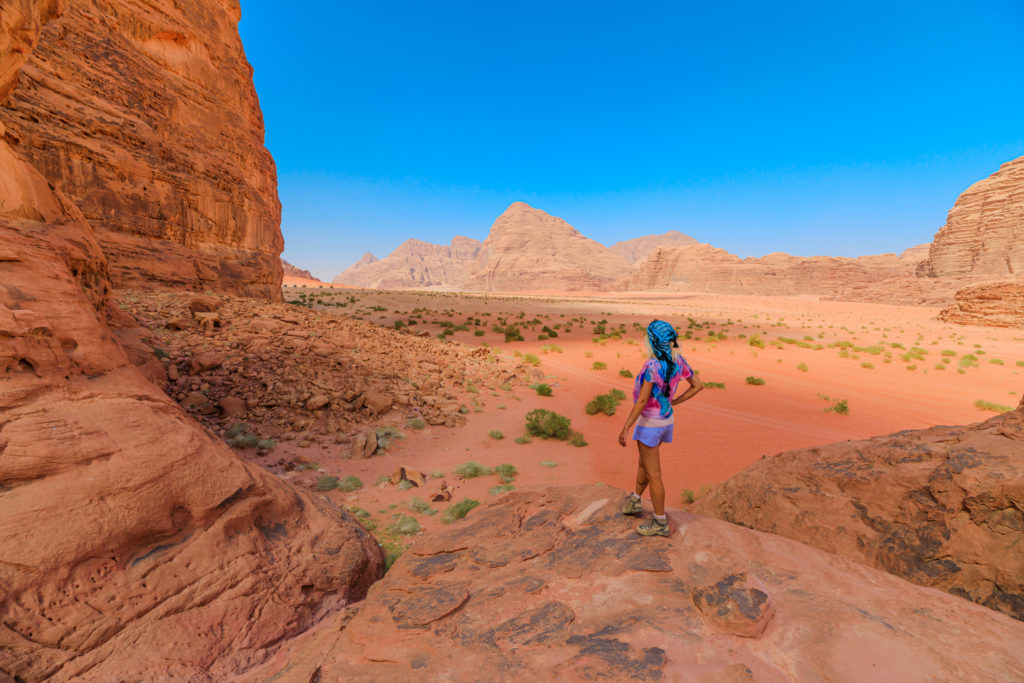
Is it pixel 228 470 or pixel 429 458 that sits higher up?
pixel 228 470

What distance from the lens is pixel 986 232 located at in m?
58.5

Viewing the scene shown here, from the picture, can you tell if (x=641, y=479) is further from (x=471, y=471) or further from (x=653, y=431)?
(x=471, y=471)

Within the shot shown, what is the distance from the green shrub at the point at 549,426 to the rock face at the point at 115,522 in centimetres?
528

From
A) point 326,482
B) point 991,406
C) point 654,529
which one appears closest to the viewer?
point 654,529

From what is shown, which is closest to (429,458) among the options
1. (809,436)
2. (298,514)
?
(298,514)

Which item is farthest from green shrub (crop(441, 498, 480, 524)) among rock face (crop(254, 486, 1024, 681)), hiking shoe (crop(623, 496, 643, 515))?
hiking shoe (crop(623, 496, 643, 515))

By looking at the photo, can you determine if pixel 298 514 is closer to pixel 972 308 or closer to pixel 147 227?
pixel 147 227

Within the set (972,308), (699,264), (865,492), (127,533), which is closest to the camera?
(127,533)

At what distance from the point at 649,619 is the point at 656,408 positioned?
172 centimetres

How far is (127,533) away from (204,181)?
17.4 meters

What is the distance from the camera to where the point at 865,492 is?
4.12 m

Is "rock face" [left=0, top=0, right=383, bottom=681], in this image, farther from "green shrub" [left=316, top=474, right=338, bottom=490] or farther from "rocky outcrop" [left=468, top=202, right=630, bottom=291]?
"rocky outcrop" [left=468, top=202, right=630, bottom=291]

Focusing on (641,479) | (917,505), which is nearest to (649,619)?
(641,479)

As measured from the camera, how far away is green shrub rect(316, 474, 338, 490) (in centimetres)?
630
